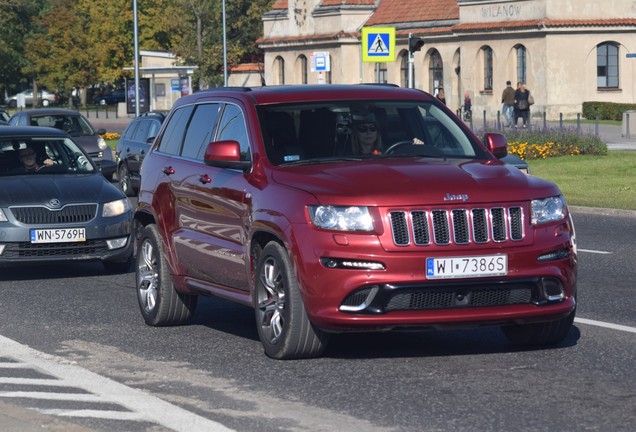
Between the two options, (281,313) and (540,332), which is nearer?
(281,313)

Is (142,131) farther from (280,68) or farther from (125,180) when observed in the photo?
(280,68)

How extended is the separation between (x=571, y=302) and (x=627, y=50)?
6052 centimetres

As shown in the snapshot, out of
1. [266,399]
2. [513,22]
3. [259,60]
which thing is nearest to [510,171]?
[266,399]

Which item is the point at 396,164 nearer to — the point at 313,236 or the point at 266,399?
the point at 313,236

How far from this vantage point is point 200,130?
10977mm

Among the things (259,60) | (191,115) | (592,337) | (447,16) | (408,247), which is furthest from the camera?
(259,60)

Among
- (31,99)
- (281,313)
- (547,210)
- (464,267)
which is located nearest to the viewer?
(464,267)

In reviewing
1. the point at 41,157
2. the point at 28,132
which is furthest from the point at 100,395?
the point at 28,132

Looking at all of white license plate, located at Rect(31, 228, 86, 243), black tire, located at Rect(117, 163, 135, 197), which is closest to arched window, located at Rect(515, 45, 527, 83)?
black tire, located at Rect(117, 163, 135, 197)

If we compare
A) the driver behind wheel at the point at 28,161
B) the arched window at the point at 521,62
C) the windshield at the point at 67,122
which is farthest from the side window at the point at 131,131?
the arched window at the point at 521,62

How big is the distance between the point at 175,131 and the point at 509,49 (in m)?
58.6

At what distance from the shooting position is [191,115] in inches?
444

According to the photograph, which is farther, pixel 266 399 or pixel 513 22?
pixel 513 22

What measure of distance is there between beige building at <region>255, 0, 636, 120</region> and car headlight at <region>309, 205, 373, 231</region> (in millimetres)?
50476
